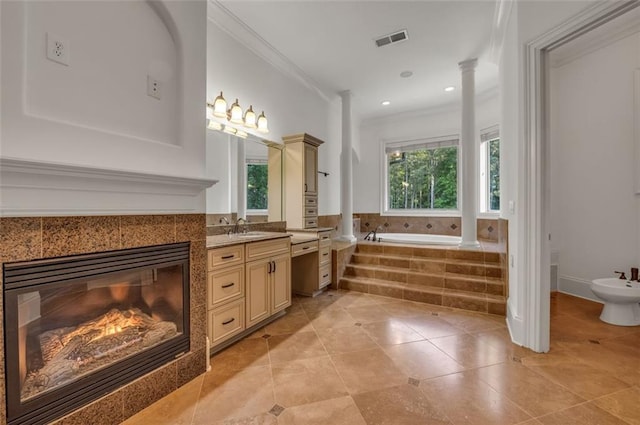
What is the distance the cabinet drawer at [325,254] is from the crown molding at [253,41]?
243cm

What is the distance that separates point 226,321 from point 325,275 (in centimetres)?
174

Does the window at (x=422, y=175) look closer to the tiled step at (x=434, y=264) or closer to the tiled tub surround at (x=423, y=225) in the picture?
the tiled tub surround at (x=423, y=225)

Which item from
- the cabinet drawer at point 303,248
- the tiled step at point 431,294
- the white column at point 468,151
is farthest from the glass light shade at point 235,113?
the white column at point 468,151

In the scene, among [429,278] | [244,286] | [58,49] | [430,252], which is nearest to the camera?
[58,49]

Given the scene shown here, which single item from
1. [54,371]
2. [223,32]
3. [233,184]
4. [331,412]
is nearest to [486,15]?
[223,32]

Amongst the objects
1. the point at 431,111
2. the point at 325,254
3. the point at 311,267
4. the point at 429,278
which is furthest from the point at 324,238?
the point at 431,111

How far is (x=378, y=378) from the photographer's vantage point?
1848 mm

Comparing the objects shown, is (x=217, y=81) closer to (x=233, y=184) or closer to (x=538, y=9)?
(x=233, y=184)

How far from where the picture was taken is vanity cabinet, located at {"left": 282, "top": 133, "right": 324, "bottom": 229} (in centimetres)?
366

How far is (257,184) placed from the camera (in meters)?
3.41

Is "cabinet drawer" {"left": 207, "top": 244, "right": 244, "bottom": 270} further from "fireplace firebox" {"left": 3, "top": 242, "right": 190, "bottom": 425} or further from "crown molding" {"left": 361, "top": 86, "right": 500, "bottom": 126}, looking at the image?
"crown molding" {"left": 361, "top": 86, "right": 500, "bottom": 126}

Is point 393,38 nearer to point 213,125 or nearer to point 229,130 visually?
point 229,130

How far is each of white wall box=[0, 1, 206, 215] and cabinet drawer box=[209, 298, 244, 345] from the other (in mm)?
834

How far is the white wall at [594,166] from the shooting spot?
10.0 feet
